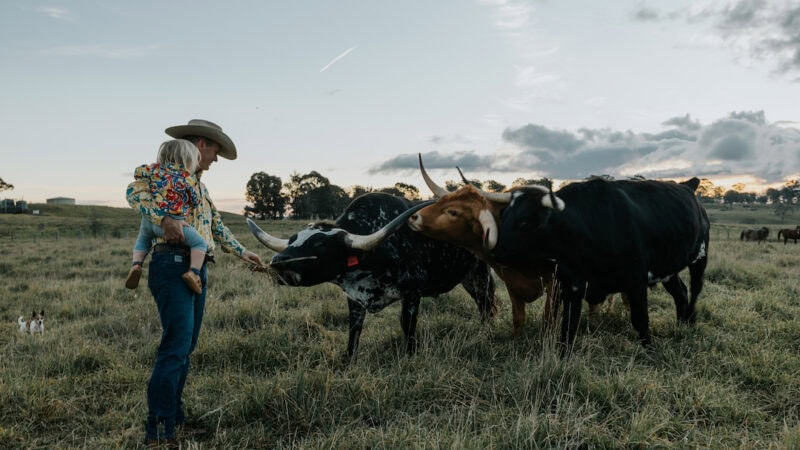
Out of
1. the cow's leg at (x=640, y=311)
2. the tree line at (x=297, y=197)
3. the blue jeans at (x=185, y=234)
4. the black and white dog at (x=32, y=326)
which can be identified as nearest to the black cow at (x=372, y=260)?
the blue jeans at (x=185, y=234)

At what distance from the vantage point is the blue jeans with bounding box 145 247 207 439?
3.23 m

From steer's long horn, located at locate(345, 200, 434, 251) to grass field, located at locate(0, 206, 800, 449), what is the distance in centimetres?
109

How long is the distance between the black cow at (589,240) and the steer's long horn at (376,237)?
0.93 m

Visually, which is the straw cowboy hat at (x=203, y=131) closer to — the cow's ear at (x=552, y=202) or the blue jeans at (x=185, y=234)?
the blue jeans at (x=185, y=234)

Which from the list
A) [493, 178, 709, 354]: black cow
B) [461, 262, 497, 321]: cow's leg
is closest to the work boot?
[493, 178, 709, 354]: black cow

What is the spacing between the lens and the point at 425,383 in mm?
4078

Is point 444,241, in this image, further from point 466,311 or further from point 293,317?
point 293,317

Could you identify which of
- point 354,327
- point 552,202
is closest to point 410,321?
point 354,327

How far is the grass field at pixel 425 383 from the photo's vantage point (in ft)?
11.0

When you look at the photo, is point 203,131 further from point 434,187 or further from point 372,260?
point 434,187

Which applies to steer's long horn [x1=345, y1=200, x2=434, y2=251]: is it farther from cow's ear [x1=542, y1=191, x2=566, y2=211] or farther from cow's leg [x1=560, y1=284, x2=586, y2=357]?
cow's leg [x1=560, y1=284, x2=586, y2=357]

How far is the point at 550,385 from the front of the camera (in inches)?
156

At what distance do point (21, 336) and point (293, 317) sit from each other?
3398mm

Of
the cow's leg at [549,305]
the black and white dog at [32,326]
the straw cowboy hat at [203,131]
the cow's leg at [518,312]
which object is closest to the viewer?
the straw cowboy hat at [203,131]
